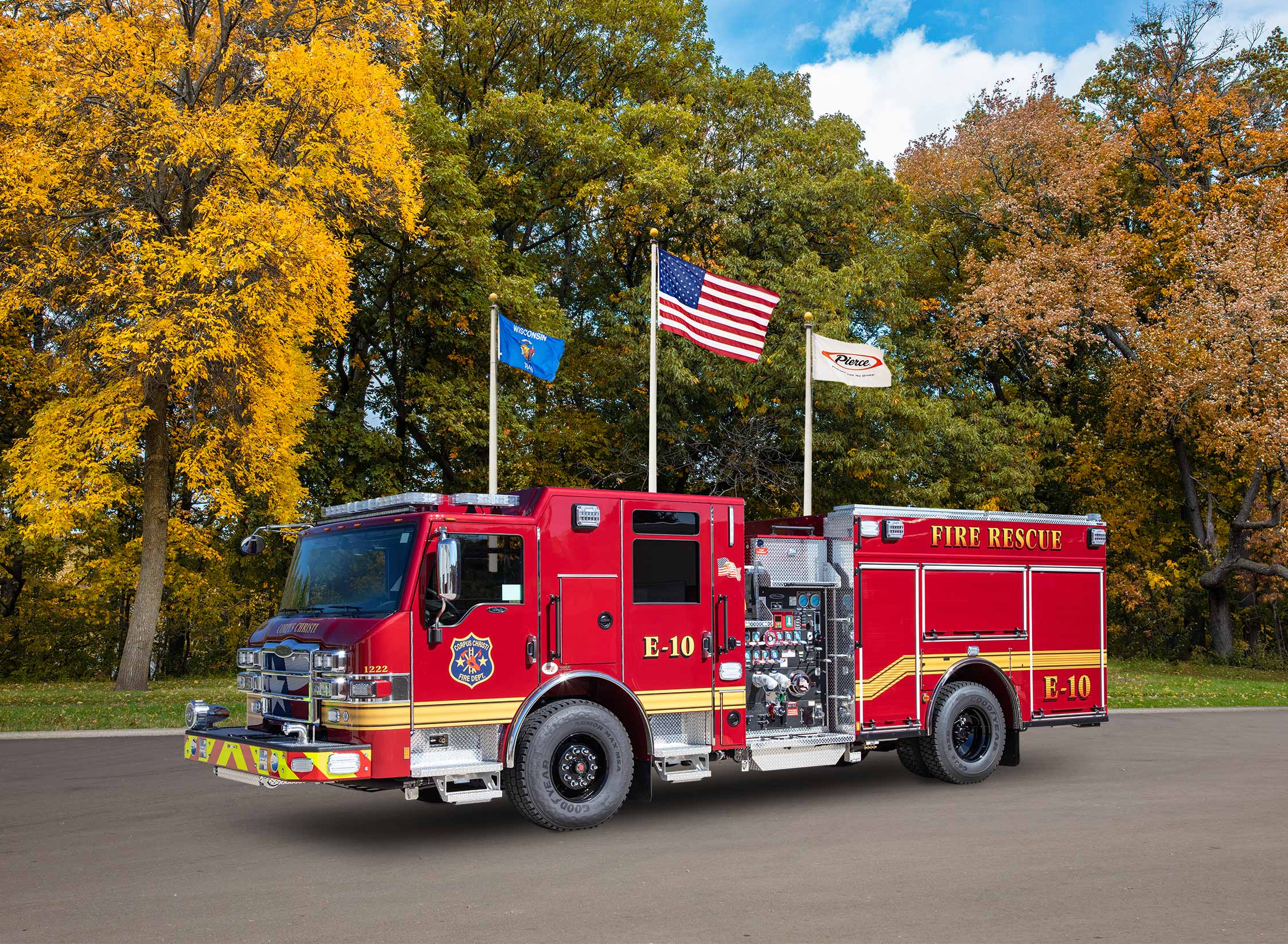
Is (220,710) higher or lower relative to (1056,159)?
lower

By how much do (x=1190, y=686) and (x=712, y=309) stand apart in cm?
1628

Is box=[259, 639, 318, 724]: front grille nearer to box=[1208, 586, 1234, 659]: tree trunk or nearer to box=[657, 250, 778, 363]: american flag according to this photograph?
box=[657, 250, 778, 363]: american flag

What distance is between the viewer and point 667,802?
11336mm

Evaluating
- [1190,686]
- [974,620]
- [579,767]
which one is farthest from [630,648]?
[1190,686]

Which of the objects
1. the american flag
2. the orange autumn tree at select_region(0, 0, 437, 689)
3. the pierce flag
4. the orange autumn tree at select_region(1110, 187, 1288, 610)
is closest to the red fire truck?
the pierce flag

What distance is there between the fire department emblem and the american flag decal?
2405mm

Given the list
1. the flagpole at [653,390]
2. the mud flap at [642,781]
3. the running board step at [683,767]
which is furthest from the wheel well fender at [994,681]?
the flagpole at [653,390]

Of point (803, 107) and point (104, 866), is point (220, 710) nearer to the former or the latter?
point (104, 866)

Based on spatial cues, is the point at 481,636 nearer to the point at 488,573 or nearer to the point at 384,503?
the point at 488,573

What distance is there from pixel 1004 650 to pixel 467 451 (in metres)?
20.1

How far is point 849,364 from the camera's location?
18359mm

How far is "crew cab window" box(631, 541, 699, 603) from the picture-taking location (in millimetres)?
10305

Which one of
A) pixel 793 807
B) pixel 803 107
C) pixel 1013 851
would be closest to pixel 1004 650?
pixel 793 807

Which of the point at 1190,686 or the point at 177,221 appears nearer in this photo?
the point at 177,221
